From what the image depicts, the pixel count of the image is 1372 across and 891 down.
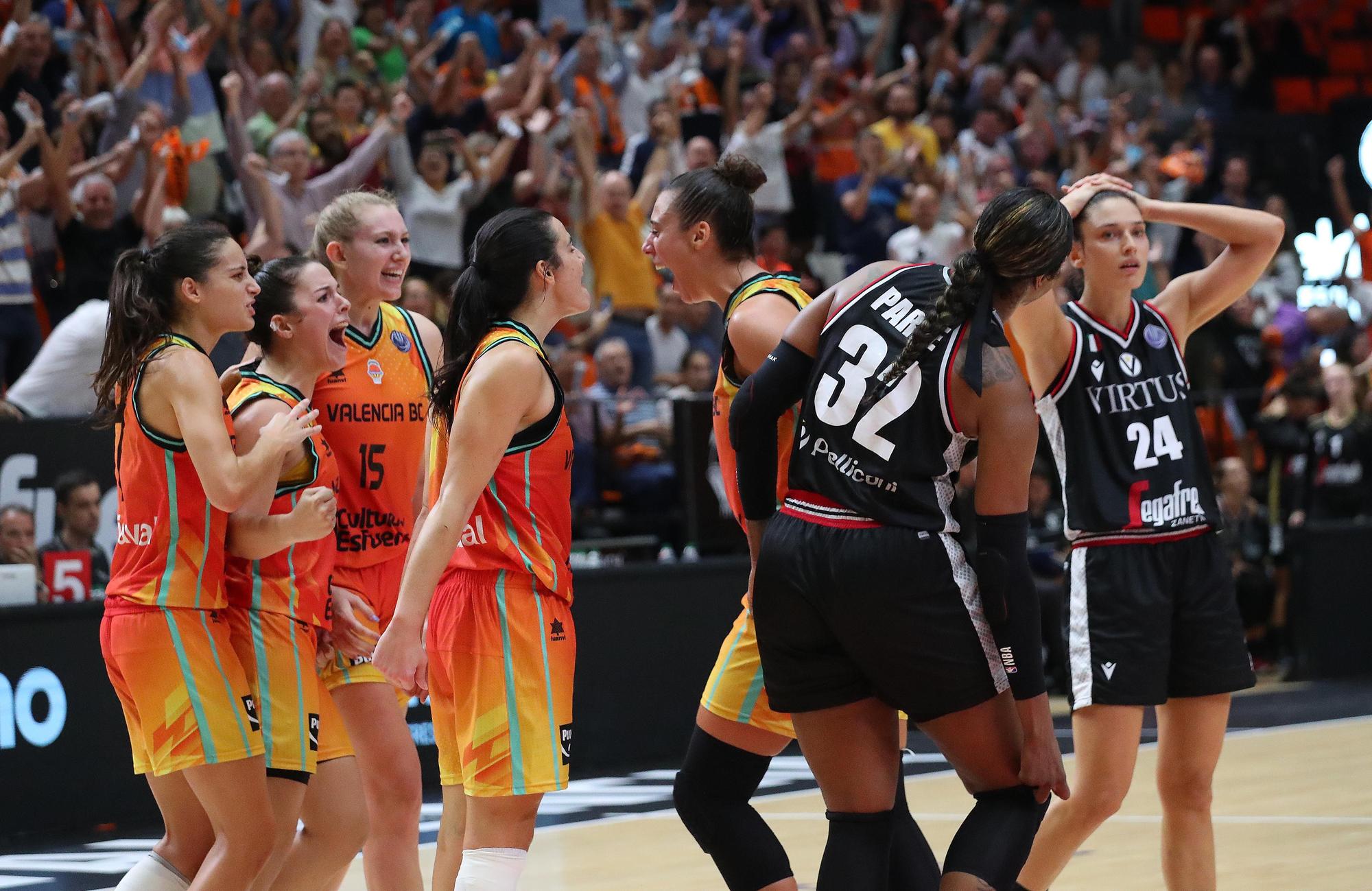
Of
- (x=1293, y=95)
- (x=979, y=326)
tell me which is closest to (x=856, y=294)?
(x=979, y=326)

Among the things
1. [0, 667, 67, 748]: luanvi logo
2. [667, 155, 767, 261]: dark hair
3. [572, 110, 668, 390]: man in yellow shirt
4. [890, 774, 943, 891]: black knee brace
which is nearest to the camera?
[890, 774, 943, 891]: black knee brace

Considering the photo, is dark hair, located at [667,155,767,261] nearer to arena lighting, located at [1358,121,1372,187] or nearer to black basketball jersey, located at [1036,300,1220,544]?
black basketball jersey, located at [1036,300,1220,544]

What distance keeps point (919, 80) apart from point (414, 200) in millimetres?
6926

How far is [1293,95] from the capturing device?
19.7m

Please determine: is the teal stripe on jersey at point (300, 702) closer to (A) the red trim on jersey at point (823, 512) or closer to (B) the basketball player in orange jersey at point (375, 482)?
(B) the basketball player in orange jersey at point (375, 482)

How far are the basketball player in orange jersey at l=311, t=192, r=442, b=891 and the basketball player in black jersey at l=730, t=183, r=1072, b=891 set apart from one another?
1.45 meters

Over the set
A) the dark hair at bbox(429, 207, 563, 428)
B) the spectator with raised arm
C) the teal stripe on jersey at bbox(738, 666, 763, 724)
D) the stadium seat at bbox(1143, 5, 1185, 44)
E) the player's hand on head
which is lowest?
the teal stripe on jersey at bbox(738, 666, 763, 724)

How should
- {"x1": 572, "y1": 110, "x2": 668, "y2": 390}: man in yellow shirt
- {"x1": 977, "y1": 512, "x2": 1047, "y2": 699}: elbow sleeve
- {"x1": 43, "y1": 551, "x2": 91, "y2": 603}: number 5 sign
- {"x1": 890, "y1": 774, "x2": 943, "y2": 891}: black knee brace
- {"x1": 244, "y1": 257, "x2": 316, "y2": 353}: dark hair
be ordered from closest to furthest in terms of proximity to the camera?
1. {"x1": 977, "y1": 512, "x2": 1047, "y2": 699}: elbow sleeve
2. {"x1": 890, "y1": 774, "x2": 943, "y2": 891}: black knee brace
3. {"x1": 244, "y1": 257, "x2": 316, "y2": 353}: dark hair
4. {"x1": 43, "y1": 551, "x2": 91, "y2": 603}: number 5 sign
5. {"x1": 572, "y1": 110, "x2": 668, "y2": 390}: man in yellow shirt

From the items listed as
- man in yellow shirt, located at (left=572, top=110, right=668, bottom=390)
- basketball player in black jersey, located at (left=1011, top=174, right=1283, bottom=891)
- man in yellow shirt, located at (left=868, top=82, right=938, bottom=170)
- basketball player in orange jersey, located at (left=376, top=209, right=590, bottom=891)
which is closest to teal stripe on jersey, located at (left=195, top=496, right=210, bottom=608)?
basketball player in orange jersey, located at (left=376, top=209, right=590, bottom=891)

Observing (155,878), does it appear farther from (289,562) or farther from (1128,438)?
(1128,438)

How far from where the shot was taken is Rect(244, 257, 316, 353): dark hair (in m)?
4.48

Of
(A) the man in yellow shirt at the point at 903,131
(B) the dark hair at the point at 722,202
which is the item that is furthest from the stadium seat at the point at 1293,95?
(B) the dark hair at the point at 722,202

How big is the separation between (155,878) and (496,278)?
A: 5.15ft

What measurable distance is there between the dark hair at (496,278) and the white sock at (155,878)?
1.20 meters
